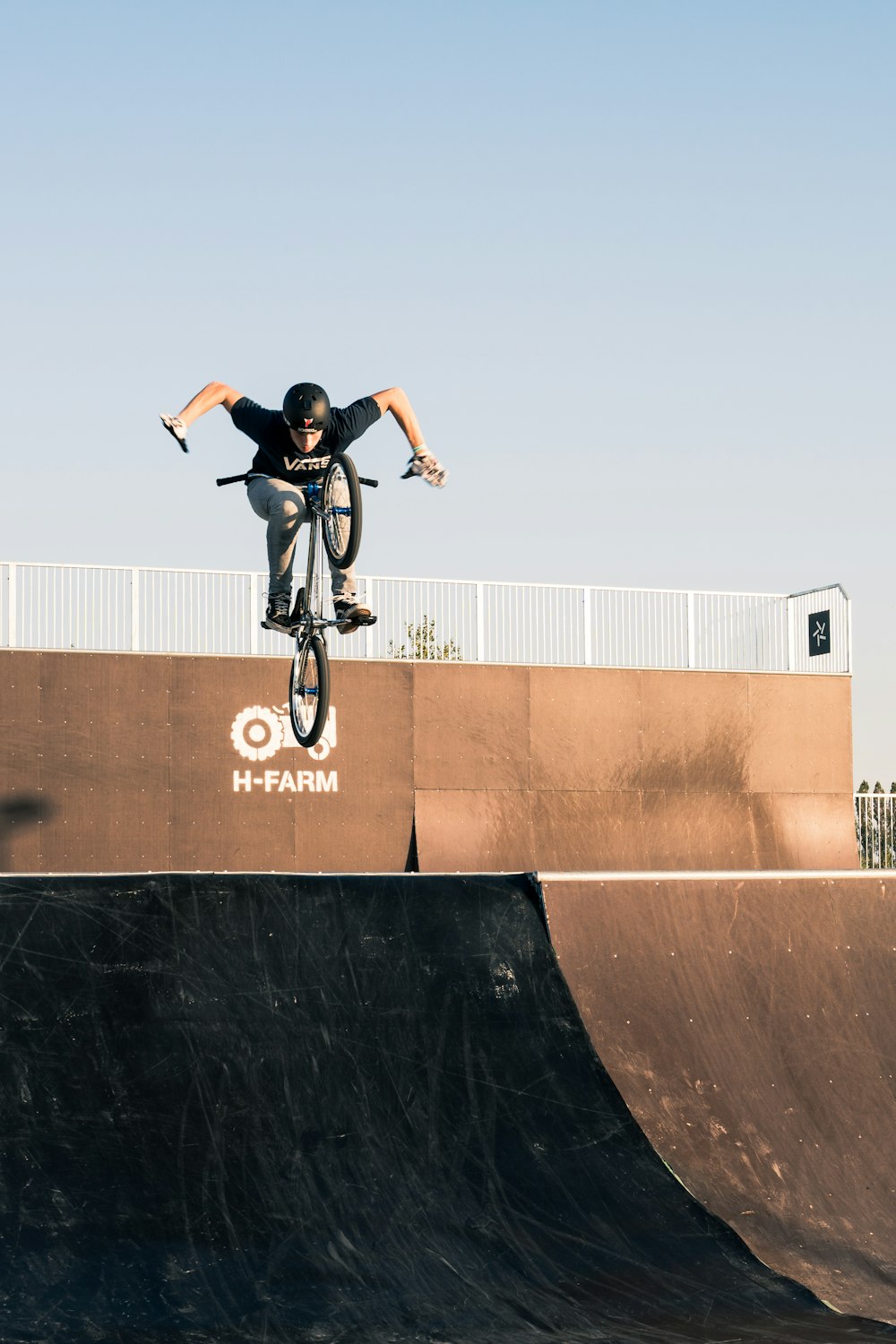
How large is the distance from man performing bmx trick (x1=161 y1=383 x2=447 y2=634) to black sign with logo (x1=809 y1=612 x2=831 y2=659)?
53.8 feet

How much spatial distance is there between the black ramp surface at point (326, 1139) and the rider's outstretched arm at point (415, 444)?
309 centimetres

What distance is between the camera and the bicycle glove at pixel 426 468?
28.5ft

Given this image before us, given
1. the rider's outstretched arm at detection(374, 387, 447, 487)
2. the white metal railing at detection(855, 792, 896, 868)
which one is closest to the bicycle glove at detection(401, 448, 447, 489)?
the rider's outstretched arm at detection(374, 387, 447, 487)

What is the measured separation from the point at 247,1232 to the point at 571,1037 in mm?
1744

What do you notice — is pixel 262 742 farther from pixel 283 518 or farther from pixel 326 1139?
pixel 326 1139

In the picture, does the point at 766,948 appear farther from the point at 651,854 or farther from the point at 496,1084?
the point at 651,854

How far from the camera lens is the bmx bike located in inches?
326

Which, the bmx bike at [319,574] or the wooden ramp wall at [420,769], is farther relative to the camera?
the wooden ramp wall at [420,769]

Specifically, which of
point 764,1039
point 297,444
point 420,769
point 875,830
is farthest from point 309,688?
point 875,830

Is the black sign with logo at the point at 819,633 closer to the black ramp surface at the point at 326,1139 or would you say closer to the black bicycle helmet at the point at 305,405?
the black bicycle helmet at the point at 305,405

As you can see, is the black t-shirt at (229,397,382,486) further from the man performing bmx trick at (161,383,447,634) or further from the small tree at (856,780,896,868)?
the small tree at (856,780,896,868)

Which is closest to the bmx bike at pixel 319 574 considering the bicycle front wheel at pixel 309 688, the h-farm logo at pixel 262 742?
the bicycle front wheel at pixel 309 688

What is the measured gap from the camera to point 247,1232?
16.9 ft

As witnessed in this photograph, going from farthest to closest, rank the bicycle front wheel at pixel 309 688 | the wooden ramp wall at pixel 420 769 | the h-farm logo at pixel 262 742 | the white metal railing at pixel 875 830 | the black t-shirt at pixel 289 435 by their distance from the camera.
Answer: the white metal railing at pixel 875 830, the h-farm logo at pixel 262 742, the wooden ramp wall at pixel 420 769, the bicycle front wheel at pixel 309 688, the black t-shirt at pixel 289 435
